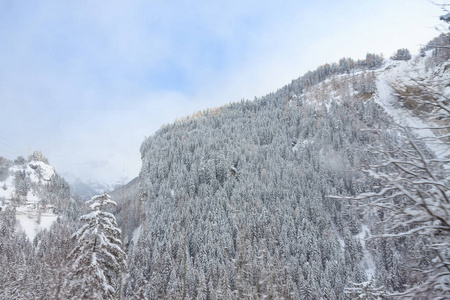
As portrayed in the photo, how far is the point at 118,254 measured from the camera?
12.5 m

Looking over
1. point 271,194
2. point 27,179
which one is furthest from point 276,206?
point 27,179

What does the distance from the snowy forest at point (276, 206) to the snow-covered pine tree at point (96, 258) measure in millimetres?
54

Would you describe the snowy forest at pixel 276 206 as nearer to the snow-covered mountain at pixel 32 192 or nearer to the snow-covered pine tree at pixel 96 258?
the snow-covered pine tree at pixel 96 258

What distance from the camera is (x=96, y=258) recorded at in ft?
38.0

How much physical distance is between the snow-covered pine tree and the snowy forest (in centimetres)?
5

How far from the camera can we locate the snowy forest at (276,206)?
13.9 feet

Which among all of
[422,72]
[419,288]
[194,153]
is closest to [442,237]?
[419,288]

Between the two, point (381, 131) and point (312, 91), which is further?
point (312, 91)

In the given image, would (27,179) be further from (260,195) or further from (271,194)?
(271,194)

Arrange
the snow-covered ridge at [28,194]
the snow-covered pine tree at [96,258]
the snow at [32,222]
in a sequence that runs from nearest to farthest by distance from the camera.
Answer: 1. the snow-covered pine tree at [96,258]
2. the snow at [32,222]
3. the snow-covered ridge at [28,194]

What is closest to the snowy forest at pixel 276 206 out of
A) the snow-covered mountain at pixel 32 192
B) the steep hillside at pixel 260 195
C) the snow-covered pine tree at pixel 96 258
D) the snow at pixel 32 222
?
the snow-covered pine tree at pixel 96 258

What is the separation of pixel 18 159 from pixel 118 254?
18271 cm

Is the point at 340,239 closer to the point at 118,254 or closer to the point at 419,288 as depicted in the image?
the point at 118,254

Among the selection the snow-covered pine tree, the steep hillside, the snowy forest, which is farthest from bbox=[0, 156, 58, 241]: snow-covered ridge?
the snow-covered pine tree
